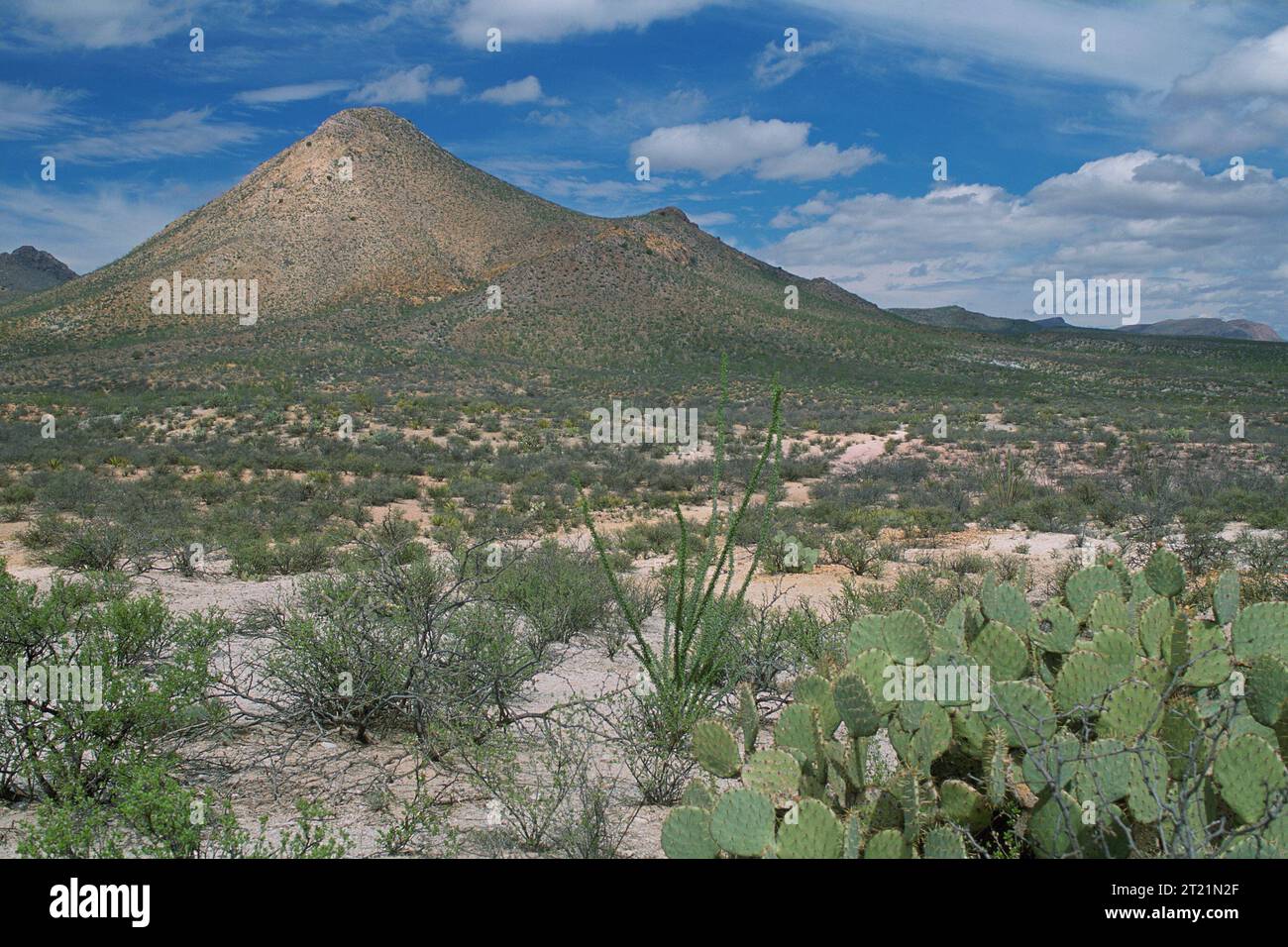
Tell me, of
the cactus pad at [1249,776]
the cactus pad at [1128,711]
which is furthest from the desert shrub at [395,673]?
the cactus pad at [1249,776]

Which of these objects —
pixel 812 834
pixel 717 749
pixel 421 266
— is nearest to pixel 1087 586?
pixel 717 749

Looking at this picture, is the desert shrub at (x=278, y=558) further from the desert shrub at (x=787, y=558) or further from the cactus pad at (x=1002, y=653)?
the cactus pad at (x=1002, y=653)

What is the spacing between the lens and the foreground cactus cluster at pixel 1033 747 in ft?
7.66

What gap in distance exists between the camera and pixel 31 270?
129625mm

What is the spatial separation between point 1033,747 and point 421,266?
74.9 metres

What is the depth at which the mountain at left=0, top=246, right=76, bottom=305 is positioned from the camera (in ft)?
399

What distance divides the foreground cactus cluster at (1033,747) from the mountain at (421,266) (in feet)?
163

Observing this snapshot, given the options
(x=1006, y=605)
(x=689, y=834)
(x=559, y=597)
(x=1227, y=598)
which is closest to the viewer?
(x=689, y=834)

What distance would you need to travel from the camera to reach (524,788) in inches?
150

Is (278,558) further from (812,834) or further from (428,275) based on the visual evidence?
(428,275)

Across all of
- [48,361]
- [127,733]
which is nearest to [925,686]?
[127,733]

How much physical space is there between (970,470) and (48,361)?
47.5 metres

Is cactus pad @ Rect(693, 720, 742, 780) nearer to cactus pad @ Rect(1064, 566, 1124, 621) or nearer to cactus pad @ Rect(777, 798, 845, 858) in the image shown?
cactus pad @ Rect(777, 798, 845, 858)
